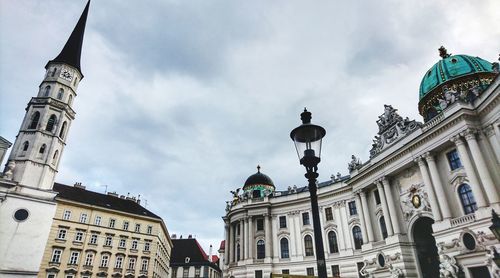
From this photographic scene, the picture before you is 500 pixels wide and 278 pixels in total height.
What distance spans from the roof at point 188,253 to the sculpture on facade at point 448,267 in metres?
54.2

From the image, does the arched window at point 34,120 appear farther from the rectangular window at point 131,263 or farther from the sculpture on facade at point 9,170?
the rectangular window at point 131,263

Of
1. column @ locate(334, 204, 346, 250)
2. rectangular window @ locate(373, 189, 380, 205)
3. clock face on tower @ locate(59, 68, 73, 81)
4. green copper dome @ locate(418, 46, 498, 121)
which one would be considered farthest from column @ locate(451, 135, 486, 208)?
clock face on tower @ locate(59, 68, 73, 81)

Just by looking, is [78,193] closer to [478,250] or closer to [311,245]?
[311,245]

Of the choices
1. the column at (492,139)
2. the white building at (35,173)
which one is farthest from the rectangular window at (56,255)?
the column at (492,139)

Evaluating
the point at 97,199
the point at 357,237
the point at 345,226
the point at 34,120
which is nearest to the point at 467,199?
the point at 357,237

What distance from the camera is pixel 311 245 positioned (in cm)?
4378

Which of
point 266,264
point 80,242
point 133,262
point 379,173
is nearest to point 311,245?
point 266,264

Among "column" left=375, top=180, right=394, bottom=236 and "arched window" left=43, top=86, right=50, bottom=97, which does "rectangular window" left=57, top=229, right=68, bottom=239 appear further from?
"column" left=375, top=180, right=394, bottom=236

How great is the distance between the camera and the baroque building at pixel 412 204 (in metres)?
24.2

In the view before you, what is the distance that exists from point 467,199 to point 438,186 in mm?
2384

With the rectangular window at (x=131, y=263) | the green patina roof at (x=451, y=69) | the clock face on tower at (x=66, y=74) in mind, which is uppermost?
the clock face on tower at (x=66, y=74)

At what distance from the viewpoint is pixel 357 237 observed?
4003 cm

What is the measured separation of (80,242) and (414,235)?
43.4 metres

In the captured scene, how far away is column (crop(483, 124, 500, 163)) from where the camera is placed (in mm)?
23953
